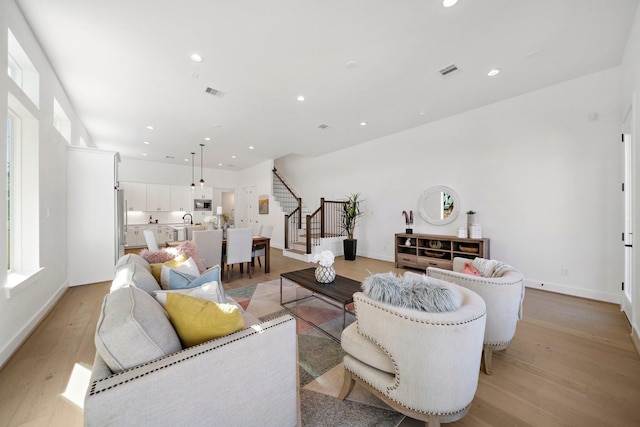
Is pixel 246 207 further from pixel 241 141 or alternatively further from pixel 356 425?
pixel 356 425

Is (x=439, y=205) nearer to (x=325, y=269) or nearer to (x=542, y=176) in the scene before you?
(x=542, y=176)

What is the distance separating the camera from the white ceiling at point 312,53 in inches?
90.8

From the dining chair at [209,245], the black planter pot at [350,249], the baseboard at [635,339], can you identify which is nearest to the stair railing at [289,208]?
the black planter pot at [350,249]

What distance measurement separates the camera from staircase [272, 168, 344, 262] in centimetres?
627

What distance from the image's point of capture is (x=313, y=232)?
7.20 m

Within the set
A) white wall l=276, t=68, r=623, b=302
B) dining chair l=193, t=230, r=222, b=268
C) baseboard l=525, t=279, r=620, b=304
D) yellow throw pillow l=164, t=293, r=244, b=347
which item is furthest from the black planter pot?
yellow throw pillow l=164, t=293, r=244, b=347

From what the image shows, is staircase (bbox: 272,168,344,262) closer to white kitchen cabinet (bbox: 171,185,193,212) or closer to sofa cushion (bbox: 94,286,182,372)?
white kitchen cabinet (bbox: 171,185,193,212)

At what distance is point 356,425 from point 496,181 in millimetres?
4596

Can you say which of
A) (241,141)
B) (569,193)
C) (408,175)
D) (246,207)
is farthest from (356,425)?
(246,207)

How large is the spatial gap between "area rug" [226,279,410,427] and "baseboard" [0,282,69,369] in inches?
81.3

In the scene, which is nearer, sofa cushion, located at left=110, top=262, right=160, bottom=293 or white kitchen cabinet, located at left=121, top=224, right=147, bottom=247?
sofa cushion, located at left=110, top=262, right=160, bottom=293

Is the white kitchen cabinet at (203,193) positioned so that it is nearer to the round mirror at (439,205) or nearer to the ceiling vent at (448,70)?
the round mirror at (439,205)

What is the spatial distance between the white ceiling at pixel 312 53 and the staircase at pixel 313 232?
8.96ft

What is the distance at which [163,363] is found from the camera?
0.93m
